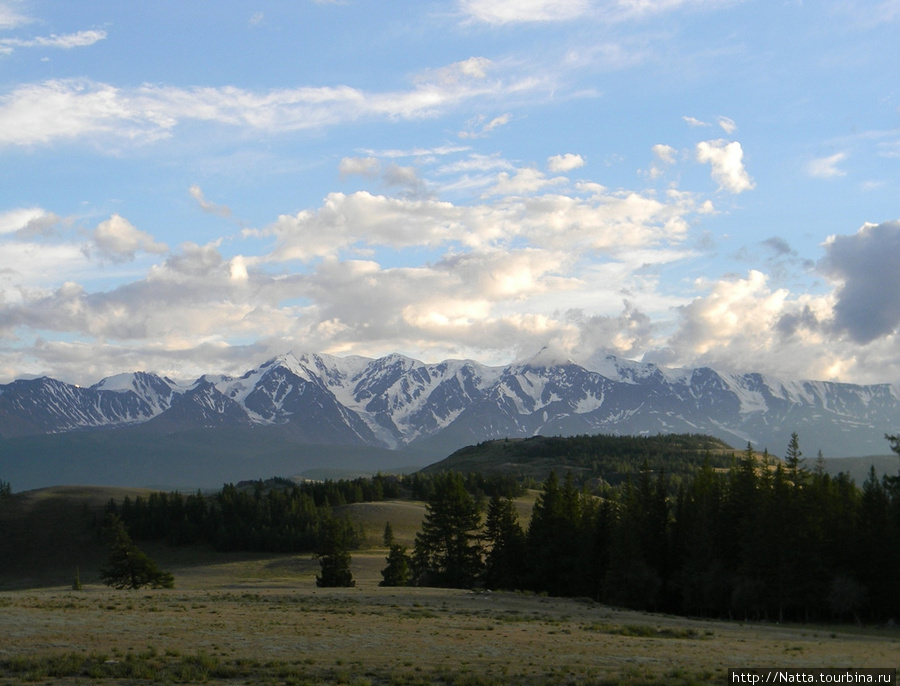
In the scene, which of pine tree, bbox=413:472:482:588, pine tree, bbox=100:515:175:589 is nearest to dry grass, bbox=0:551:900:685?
pine tree, bbox=413:472:482:588

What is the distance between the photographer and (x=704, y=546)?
232 feet

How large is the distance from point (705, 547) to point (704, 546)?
0.12 m

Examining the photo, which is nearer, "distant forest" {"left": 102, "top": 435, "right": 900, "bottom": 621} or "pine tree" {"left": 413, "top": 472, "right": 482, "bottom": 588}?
"distant forest" {"left": 102, "top": 435, "right": 900, "bottom": 621}

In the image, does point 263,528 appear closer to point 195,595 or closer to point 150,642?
point 195,595

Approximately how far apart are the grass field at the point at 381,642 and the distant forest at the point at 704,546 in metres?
7.78

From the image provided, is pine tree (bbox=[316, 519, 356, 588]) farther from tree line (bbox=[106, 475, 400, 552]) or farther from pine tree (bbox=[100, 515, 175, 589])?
tree line (bbox=[106, 475, 400, 552])

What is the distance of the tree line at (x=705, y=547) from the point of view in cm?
6400

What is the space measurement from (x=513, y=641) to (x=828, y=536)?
135ft

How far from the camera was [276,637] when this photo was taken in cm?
3416

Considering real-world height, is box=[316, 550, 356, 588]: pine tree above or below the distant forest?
below

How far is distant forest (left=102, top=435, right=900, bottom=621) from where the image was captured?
64.0 metres

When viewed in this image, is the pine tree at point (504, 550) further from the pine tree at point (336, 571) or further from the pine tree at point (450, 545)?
the pine tree at point (336, 571)

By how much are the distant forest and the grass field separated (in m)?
7.78

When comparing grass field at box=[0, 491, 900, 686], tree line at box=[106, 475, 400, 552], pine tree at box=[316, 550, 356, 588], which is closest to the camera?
grass field at box=[0, 491, 900, 686]
